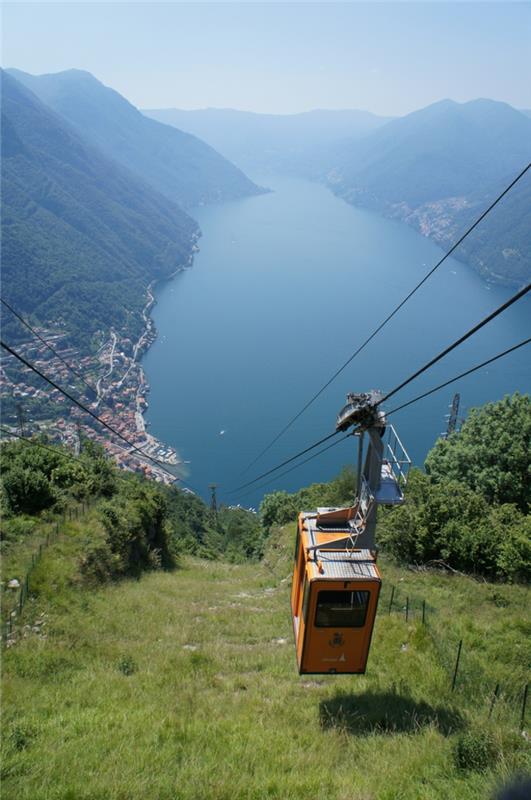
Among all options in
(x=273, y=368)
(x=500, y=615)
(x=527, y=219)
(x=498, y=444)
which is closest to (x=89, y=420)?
(x=273, y=368)

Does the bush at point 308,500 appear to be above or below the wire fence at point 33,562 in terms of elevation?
above

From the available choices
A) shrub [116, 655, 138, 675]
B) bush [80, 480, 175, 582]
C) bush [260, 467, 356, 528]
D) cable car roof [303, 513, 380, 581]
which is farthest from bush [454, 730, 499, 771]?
bush [260, 467, 356, 528]

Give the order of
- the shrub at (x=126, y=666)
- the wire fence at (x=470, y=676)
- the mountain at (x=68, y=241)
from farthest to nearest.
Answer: the mountain at (x=68, y=241) < the shrub at (x=126, y=666) < the wire fence at (x=470, y=676)

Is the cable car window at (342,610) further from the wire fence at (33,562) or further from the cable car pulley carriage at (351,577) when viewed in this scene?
the wire fence at (33,562)

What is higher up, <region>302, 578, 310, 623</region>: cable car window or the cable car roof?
the cable car roof

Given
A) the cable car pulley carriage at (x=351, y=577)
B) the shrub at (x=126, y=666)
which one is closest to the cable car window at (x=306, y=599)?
the cable car pulley carriage at (x=351, y=577)

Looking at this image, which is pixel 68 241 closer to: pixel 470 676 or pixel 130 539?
pixel 130 539

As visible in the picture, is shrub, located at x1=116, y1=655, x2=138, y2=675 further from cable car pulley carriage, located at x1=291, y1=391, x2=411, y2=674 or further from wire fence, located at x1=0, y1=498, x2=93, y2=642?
cable car pulley carriage, located at x1=291, y1=391, x2=411, y2=674
